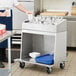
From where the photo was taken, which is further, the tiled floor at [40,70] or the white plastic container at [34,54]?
the white plastic container at [34,54]

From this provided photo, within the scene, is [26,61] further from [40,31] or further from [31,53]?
[40,31]

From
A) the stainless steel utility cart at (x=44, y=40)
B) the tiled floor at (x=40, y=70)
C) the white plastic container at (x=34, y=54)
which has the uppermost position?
the stainless steel utility cart at (x=44, y=40)

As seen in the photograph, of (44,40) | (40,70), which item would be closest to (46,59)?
(40,70)

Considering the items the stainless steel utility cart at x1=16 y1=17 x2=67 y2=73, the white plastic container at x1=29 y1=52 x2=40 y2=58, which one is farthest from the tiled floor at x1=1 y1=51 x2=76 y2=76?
the white plastic container at x1=29 y1=52 x2=40 y2=58

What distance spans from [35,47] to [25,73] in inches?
31.1

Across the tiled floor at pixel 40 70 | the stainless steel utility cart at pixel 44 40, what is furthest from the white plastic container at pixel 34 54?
the tiled floor at pixel 40 70

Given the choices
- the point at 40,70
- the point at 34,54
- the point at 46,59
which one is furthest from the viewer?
the point at 34,54

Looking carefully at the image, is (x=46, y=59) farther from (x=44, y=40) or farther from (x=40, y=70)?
(x=44, y=40)

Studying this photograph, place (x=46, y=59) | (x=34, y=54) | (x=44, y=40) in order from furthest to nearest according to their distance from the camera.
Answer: (x=44, y=40) → (x=34, y=54) → (x=46, y=59)

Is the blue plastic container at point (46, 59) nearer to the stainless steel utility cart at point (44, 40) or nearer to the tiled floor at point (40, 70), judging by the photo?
the stainless steel utility cart at point (44, 40)

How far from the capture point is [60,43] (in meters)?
4.02

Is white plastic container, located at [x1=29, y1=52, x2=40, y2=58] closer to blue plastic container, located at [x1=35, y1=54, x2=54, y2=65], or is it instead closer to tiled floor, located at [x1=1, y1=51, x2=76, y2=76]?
blue plastic container, located at [x1=35, y1=54, x2=54, y2=65]

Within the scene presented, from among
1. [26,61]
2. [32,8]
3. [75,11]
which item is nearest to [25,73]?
[26,61]

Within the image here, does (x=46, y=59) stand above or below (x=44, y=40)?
below
